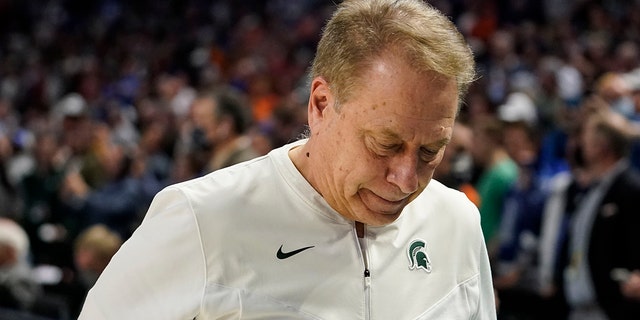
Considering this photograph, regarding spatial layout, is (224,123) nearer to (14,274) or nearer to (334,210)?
(14,274)

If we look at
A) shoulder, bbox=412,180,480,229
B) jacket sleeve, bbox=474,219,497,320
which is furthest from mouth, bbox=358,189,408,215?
jacket sleeve, bbox=474,219,497,320

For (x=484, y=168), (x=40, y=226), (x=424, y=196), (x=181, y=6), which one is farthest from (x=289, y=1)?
(x=424, y=196)

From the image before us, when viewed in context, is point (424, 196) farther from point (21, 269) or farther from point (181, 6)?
point (181, 6)

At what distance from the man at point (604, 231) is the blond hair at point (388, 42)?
296 centimetres

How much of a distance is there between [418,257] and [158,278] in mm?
537

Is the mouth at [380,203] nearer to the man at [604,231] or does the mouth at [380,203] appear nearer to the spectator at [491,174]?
the man at [604,231]

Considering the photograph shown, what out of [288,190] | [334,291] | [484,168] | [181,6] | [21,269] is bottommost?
[181,6]

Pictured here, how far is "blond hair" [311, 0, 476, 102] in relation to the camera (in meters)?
1.94

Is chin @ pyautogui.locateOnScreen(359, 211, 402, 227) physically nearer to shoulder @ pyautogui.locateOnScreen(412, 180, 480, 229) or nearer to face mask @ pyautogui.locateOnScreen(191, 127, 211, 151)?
shoulder @ pyautogui.locateOnScreen(412, 180, 480, 229)

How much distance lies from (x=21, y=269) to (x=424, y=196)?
417cm

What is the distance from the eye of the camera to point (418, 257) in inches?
87.6

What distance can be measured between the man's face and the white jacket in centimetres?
11

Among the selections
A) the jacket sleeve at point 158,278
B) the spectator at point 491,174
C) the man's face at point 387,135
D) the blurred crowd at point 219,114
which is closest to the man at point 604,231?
the blurred crowd at point 219,114

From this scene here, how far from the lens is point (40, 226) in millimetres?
8258
